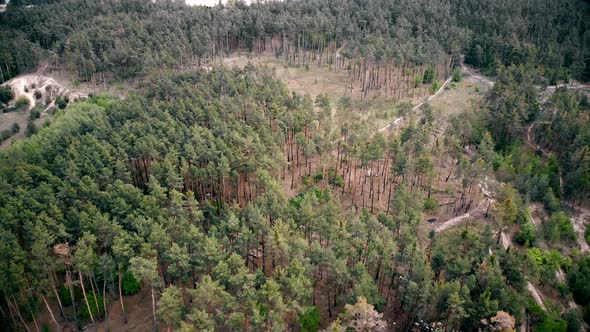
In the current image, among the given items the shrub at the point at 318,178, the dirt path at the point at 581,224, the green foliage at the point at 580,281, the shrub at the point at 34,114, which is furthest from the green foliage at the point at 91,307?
the dirt path at the point at 581,224

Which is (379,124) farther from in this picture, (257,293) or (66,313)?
(66,313)

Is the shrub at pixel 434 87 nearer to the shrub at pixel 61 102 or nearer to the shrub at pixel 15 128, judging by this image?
the shrub at pixel 61 102

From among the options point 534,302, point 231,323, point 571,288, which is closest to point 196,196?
point 231,323

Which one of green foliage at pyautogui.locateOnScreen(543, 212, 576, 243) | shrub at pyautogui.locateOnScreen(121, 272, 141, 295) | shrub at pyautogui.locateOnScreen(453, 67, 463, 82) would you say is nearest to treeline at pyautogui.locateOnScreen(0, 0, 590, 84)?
shrub at pyautogui.locateOnScreen(453, 67, 463, 82)

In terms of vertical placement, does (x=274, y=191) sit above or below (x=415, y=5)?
below

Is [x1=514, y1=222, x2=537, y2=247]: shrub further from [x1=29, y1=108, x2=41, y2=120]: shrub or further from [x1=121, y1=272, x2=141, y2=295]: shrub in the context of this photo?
[x1=29, y1=108, x2=41, y2=120]: shrub

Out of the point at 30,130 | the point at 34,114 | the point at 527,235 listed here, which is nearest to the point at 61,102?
the point at 34,114
